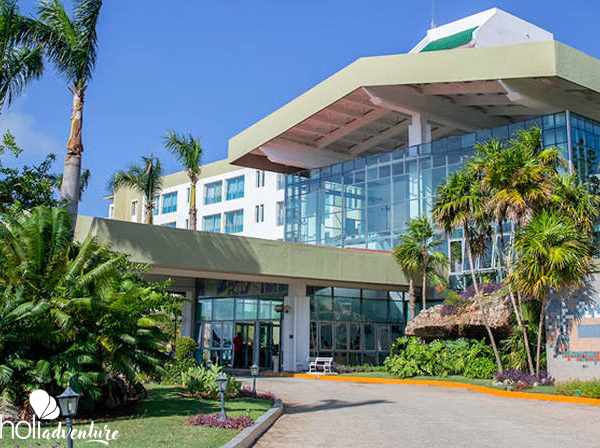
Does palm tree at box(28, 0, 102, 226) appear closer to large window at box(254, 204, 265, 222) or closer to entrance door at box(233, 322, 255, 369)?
entrance door at box(233, 322, 255, 369)

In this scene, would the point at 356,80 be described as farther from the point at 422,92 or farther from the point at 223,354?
the point at 223,354

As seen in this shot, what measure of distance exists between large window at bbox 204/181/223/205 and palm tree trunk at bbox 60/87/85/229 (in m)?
36.8

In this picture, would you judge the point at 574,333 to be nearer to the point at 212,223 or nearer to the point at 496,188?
the point at 496,188

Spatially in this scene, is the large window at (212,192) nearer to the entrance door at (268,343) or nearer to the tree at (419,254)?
the entrance door at (268,343)

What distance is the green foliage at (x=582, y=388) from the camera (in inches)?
623

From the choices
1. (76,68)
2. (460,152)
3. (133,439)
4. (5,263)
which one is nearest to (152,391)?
(5,263)

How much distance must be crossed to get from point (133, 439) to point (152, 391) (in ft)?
23.8

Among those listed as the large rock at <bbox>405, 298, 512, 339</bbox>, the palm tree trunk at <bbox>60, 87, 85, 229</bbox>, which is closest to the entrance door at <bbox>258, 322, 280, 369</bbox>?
the large rock at <bbox>405, 298, 512, 339</bbox>

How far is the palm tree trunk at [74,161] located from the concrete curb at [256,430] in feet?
22.2

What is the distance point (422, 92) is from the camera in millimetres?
29938

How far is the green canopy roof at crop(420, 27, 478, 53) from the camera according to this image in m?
38.3

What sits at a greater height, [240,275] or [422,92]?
[422,92]

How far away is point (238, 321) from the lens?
97.8ft

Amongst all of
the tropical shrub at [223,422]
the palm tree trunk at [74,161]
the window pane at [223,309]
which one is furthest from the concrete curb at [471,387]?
the palm tree trunk at [74,161]
